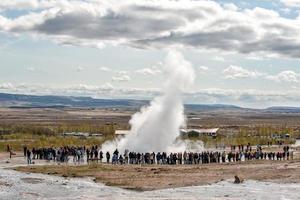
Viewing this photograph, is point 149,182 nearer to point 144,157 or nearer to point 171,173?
point 171,173

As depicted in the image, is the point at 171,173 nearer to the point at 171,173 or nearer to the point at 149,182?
the point at 171,173

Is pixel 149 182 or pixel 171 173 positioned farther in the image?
pixel 171 173

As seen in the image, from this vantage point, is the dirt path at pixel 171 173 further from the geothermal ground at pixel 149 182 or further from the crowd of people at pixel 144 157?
the crowd of people at pixel 144 157

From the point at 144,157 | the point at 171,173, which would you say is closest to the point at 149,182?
the point at 171,173

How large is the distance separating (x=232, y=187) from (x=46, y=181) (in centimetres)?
1072

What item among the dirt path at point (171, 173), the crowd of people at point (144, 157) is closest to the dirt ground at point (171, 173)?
the dirt path at point (171, 173)

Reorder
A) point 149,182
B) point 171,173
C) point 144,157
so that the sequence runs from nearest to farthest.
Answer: point 149,182 < point 171,173 < point 144,157

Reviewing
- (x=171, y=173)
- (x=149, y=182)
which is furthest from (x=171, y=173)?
(x=149, y=182)

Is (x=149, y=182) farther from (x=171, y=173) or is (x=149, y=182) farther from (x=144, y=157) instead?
(x=144, y=157)

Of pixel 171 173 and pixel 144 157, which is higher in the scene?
pixel 144 157

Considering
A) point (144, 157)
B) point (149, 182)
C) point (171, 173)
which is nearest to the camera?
point (149, 182)

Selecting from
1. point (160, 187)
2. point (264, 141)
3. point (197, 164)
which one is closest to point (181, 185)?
point (160, 187)

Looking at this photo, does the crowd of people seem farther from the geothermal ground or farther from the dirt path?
the geothermal ground

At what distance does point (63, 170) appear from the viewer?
40094 mm
